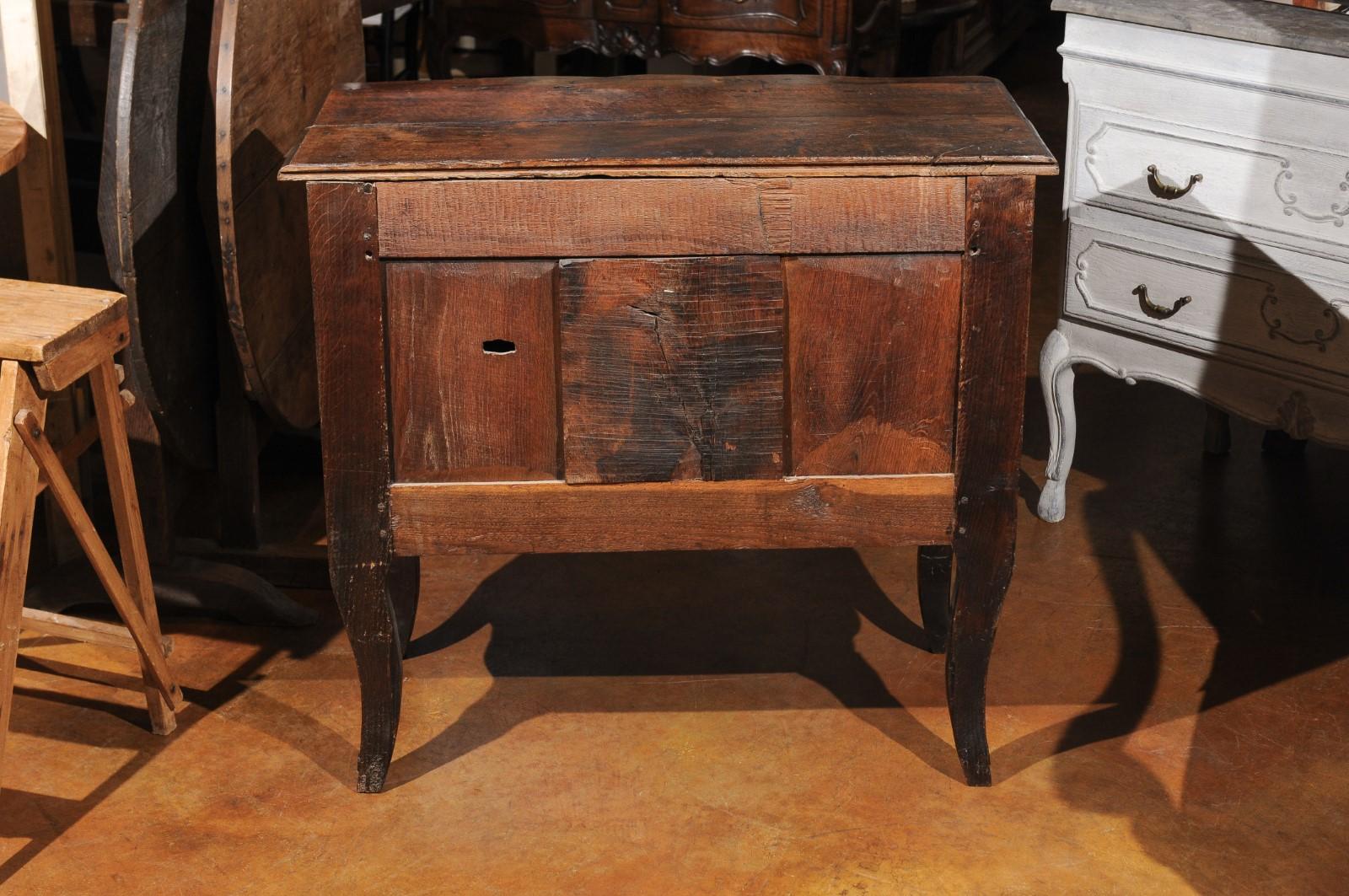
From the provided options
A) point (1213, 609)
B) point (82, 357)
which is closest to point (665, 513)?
point (82, 357)

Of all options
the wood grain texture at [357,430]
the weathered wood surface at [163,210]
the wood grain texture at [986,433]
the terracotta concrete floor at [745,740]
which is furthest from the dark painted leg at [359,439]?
the wood grain texture at [986,433]

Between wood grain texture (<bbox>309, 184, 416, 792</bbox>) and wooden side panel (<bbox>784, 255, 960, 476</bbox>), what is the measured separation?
0.55m

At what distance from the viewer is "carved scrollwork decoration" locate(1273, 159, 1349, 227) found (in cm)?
260

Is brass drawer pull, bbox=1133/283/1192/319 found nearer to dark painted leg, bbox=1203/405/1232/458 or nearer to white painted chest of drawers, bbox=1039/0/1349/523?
white painted chest of drawers, bbox=1039/0/1349/523

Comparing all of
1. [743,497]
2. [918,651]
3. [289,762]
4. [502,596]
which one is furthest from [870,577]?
[289,762]

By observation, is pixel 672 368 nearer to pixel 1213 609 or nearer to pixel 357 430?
pixel 357 430

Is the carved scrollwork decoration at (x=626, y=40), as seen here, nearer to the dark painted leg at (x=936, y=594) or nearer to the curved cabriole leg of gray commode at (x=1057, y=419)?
the curved cabriole leg of gray commode at (x=1057, y=419)

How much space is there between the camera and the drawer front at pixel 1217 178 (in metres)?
2.62

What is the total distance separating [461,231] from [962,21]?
185 inches

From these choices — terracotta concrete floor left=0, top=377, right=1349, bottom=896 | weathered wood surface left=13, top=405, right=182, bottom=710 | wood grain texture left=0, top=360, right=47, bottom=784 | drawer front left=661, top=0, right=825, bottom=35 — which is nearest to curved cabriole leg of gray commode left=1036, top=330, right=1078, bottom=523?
terracotta concrete floor left=0, top=377, right=1349, bottom=896

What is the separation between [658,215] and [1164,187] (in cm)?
117

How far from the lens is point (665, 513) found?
86.7 inches

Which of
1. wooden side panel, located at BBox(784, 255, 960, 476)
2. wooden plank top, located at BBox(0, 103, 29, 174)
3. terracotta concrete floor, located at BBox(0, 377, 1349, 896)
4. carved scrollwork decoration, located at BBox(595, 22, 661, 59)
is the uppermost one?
wooden plank top, located at BBox(0, 103, 29, 174)

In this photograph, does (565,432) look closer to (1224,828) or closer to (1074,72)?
(1224,828)
